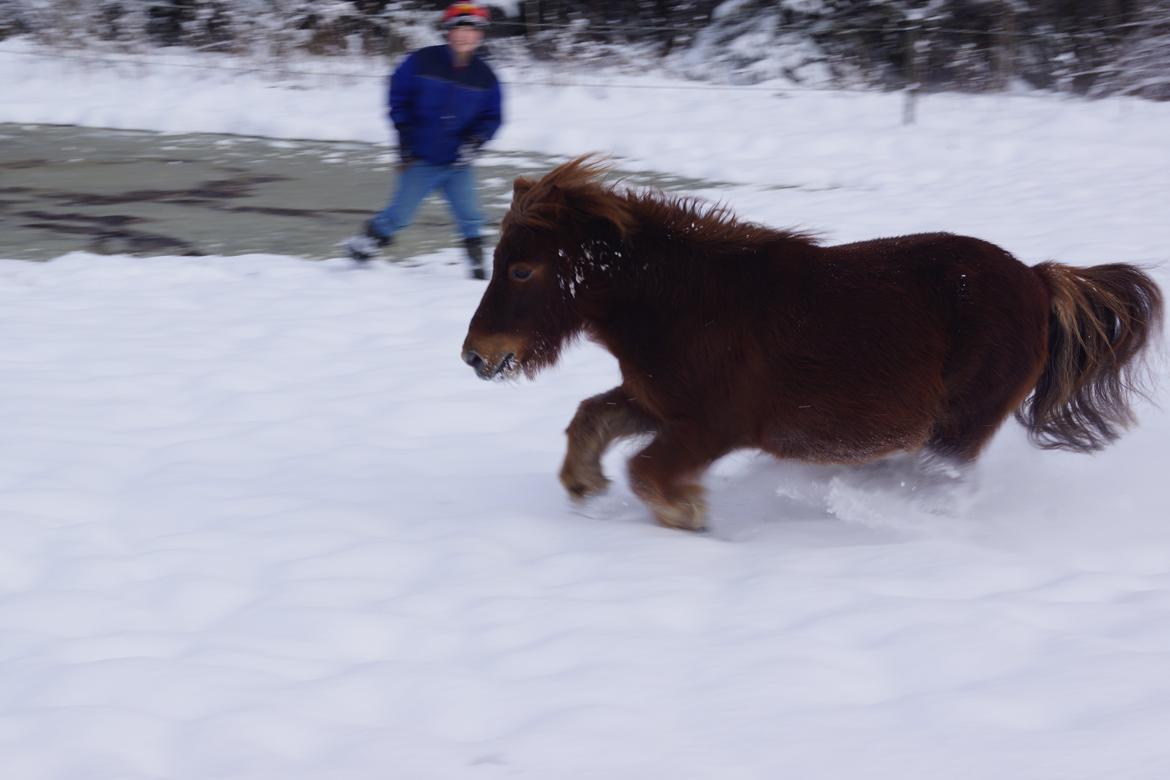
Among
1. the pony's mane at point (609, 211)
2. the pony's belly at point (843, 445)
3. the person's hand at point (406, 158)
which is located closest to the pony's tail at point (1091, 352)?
the pony's belly at point (843, 445)

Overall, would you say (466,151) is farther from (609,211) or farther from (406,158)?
(609,211)

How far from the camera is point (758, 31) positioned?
18.2 metres

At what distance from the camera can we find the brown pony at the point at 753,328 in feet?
12.4

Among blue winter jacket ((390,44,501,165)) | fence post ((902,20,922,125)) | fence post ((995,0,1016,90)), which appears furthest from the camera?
fence post ((995,0,1016,90))

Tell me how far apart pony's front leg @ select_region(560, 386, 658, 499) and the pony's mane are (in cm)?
59

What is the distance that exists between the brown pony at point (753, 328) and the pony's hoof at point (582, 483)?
6.1 inches

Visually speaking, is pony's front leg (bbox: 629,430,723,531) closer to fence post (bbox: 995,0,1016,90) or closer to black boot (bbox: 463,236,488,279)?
black boot (bbox: 463,236,488,279)

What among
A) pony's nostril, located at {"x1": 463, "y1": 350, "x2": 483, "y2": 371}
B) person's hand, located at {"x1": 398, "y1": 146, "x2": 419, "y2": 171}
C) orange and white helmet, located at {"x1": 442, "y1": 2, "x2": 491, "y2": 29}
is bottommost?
person's hand, located at {"x1": 398, "y1": 146, "x2": 419, "y2": 171}

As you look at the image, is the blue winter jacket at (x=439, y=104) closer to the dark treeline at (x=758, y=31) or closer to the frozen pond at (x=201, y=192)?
the frozen pond at (x=201, y=192)

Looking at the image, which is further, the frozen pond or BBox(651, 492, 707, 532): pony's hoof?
the frozen pond

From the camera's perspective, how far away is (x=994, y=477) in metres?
4.39

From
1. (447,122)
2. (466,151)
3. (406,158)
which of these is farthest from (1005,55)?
(406,158)

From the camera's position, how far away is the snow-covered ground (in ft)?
8.20

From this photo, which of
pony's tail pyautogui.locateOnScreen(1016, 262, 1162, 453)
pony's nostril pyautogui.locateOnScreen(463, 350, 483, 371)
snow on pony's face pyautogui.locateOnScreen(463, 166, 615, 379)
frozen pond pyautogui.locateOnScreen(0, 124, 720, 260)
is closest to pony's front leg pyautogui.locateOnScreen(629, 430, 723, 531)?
snow on pony's face pyautogui.locateOnScreen(463, 166, 615, 379)
